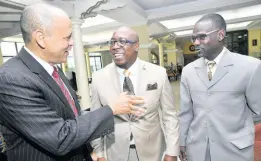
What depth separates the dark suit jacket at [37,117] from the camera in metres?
0.90

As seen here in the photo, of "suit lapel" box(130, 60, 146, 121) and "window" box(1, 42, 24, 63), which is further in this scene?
"window" box(1, 42, 24, 63)

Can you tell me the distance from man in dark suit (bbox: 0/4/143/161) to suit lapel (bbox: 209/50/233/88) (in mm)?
757

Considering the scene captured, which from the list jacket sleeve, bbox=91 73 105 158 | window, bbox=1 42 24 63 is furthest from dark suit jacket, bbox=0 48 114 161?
window, bbox=1 42 24 63

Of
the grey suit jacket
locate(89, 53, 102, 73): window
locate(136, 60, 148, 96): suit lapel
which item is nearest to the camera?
the grey suit jacket

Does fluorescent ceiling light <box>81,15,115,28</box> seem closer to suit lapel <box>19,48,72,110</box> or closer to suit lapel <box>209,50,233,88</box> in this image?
suit lapel <box>209,50,233,88</box>

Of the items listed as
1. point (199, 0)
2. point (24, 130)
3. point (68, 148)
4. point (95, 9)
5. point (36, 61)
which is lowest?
point (68, 148)

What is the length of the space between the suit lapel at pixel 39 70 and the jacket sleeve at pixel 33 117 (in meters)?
0.07

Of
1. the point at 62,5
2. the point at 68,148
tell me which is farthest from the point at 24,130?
the point at 62,5

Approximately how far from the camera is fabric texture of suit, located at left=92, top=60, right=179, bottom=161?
64.9 inches

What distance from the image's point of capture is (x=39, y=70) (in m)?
1.03

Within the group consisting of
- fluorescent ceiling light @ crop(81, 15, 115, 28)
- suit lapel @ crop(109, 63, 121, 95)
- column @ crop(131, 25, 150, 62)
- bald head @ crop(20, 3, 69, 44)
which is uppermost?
fluorescent ceiling light @ crop(81, 15, 115, 28)

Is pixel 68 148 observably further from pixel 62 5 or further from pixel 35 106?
pixel 62 5

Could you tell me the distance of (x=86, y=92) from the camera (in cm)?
565

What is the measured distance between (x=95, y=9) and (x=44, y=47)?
4745 mm
